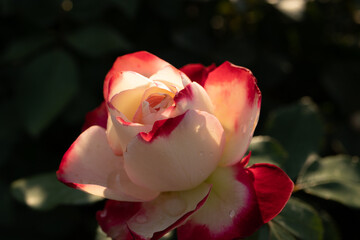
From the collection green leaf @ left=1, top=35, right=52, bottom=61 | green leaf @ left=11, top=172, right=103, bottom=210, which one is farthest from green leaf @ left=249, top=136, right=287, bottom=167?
green leaf @ left=1, top=35, right=52, bottom=61

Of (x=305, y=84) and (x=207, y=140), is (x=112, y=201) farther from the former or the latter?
(x=305, y=84)

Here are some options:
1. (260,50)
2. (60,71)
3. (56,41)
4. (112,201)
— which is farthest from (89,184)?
(260,50)

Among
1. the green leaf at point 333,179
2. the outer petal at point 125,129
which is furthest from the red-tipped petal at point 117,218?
the green leaf at point 333,179

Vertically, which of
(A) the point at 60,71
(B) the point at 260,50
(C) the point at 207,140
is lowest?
(B) the point at 260,50

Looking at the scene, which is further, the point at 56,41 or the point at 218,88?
the point at 56,41

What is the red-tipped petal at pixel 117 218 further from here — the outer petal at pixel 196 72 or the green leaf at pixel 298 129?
the green leaf at pixel 298 129

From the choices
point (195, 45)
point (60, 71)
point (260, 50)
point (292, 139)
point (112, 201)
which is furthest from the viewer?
point (260, 50)
